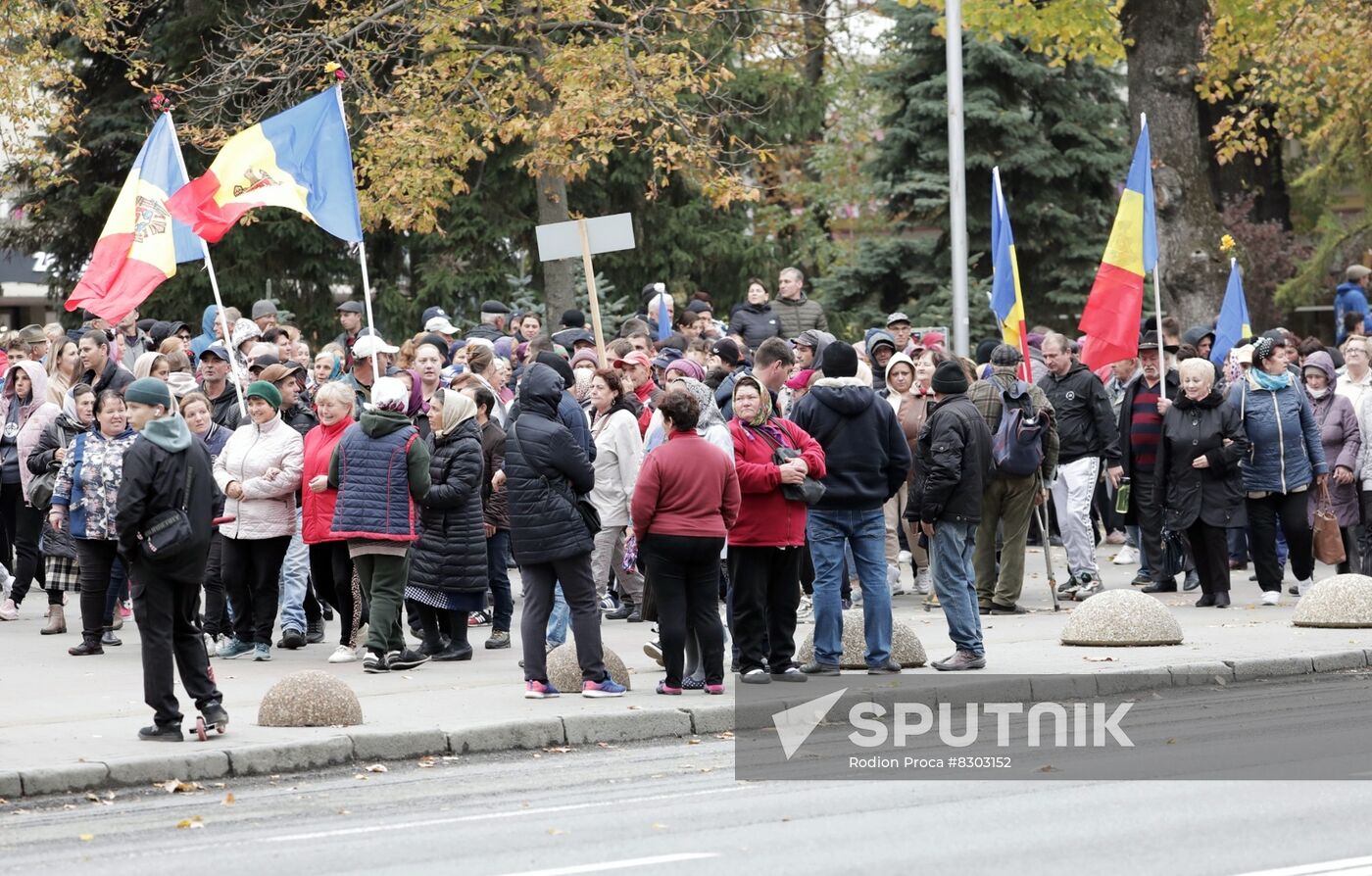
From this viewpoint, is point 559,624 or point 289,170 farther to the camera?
point 289,170

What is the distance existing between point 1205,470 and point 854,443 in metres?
4.88

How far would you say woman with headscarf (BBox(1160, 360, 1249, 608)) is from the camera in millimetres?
15586

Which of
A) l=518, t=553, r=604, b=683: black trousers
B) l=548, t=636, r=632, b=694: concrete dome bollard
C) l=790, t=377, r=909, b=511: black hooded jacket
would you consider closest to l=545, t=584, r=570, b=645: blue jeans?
l=548, t=636, r=632, b=694: concrete dome bollard

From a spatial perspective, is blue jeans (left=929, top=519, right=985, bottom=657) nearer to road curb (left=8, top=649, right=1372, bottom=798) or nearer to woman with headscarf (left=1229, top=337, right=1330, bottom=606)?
road curb (left=8, top=649, right=1372, bottom=798)

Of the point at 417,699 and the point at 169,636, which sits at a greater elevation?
the point at 169,636

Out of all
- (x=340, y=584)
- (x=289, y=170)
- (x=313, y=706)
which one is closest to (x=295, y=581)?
(x=340, y=584)

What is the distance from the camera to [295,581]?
1398 centimetres

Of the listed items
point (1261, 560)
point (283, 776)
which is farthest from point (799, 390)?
point (283, 776)

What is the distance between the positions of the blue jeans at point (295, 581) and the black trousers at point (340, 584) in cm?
14

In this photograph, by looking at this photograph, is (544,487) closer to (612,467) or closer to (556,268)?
(612,467)

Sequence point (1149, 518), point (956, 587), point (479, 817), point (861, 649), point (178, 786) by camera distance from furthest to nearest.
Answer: point (1149, 518)
point (861, 649)
point (956, 587)
point (178, 786)
point (479, 817)

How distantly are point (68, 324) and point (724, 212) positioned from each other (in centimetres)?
1099

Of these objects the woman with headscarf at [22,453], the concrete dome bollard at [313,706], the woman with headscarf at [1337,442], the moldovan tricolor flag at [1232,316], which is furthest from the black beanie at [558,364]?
the moldovan tricolor flag at [1232,316]

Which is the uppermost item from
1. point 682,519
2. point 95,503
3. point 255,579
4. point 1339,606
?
point 95,503
